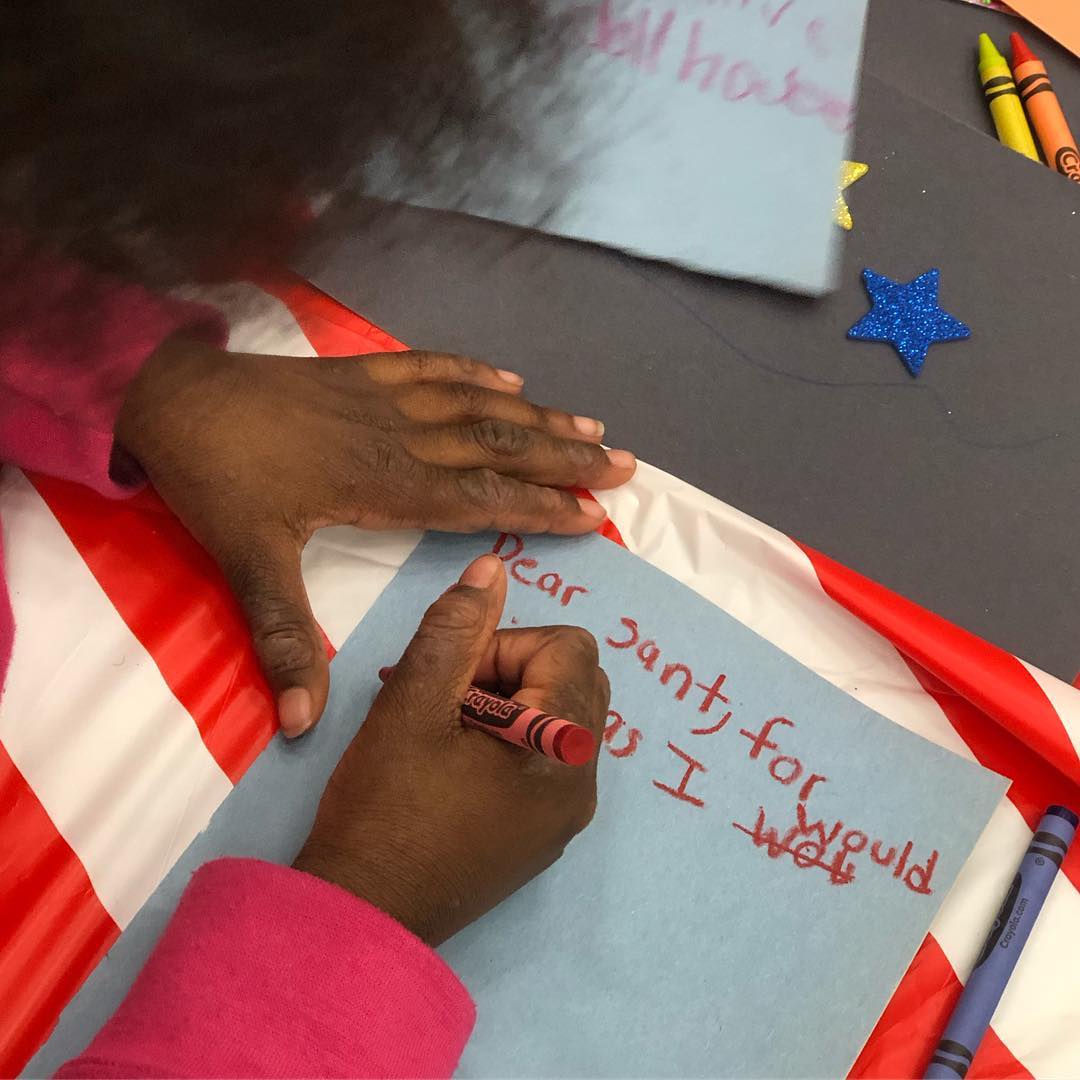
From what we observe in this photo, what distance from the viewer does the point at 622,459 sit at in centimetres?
56

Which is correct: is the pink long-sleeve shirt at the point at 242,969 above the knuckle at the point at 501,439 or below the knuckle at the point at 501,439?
below

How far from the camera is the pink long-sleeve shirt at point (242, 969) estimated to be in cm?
36

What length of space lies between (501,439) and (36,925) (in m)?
0.33

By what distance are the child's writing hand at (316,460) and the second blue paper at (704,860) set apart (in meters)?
0.03

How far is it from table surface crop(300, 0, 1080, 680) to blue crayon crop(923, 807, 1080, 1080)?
9 cm

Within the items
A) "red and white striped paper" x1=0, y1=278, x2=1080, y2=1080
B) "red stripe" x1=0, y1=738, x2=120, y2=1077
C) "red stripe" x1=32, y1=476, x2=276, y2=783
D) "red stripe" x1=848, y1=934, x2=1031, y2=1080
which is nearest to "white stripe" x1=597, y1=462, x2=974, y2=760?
"red and white striped paper" x1=0, y1=278, x2=1080, y2=1080

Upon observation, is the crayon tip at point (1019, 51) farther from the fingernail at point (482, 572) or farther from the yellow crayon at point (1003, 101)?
the fingernail at point (482, 572)

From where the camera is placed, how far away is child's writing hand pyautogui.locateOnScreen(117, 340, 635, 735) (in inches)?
19.8

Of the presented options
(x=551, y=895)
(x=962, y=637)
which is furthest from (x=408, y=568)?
(x=962, y=637)

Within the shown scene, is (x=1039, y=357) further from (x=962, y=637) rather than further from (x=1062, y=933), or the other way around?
(x=1062, y=933)

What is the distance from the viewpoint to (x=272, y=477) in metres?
0.51

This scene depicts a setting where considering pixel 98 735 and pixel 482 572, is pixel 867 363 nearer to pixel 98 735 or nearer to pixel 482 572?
pixel 482 572

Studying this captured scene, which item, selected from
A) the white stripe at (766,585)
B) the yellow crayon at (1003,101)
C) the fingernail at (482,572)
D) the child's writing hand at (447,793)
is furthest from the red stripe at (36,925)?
the yellow crayon at (1003,101)

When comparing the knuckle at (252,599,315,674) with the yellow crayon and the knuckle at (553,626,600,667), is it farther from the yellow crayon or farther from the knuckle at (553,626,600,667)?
the yellow crayon
